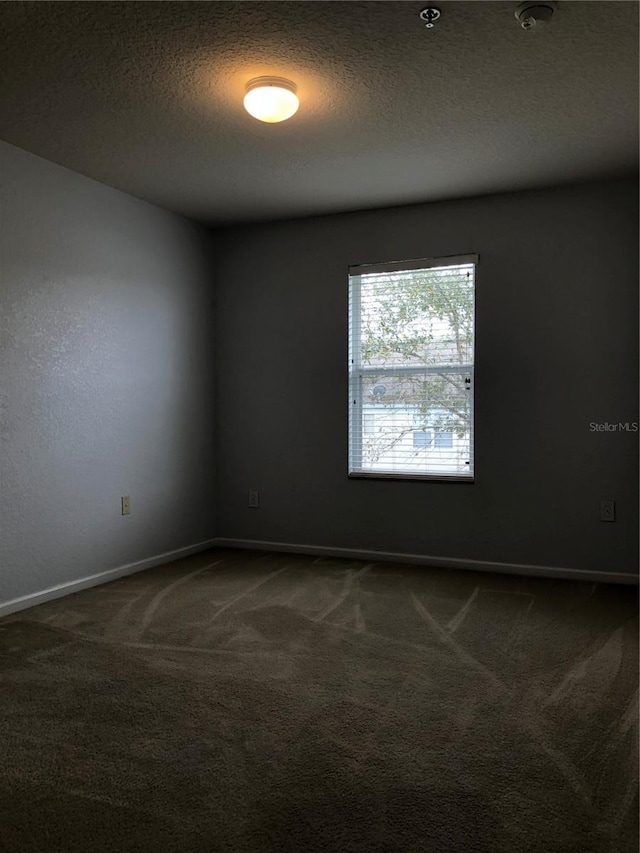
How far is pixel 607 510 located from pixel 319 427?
191 centimetres

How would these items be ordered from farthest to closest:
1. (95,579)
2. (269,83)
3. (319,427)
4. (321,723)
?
(319,427), (95,579), (269,83), (321,723)

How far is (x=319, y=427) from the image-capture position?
459 cm

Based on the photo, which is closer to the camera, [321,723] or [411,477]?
[321,723]

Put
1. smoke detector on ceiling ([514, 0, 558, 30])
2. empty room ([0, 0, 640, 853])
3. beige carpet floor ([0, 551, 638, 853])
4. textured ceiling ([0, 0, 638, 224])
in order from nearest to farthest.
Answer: beige carpet floor ([0, 551, 638, 853]) < empty room ([0, 0, 640, 853]) < smoke detector on ceiling ([514, 0, 558, 30]) < textured ceiling ([0, 0, 638, 224])

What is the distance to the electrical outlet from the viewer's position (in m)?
3.85

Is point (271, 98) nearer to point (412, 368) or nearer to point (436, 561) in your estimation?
point (412, 368)

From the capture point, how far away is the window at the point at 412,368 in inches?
166

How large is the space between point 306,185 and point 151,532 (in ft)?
7.85

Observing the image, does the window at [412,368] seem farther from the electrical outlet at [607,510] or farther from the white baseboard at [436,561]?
the electrical outlet at [607,510]

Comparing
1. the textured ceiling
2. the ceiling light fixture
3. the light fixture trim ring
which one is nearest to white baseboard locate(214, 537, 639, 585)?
the textured ceiling
